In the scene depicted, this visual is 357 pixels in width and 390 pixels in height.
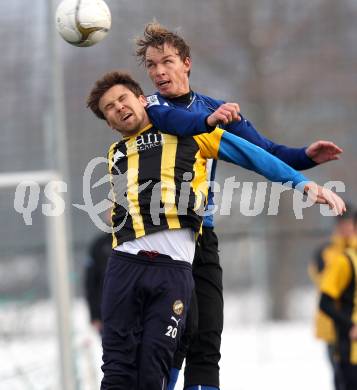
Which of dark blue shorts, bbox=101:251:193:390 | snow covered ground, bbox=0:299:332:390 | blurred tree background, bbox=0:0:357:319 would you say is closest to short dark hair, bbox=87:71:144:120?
dark blue shorts, bbox=101:251:193:390

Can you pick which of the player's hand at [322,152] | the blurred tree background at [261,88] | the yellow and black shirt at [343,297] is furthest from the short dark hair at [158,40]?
the blurred tree background at [261,88]

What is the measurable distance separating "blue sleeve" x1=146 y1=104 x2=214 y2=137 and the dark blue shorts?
55cm

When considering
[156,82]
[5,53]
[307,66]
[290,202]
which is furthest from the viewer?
[307,66]

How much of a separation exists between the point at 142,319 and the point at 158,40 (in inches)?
49.0

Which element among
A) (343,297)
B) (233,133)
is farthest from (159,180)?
(343,297)

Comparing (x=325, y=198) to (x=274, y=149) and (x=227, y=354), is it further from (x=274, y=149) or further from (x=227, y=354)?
(x=227, y=354)

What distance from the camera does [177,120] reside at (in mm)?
4719

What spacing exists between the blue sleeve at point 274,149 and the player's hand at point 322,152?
44 millimetres

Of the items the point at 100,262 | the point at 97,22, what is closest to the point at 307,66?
the point at 100,262

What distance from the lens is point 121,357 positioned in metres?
4.69

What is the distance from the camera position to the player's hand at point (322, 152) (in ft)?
16.4

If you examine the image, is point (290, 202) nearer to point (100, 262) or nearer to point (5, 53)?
point (100, 262)

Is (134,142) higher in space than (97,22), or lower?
lower

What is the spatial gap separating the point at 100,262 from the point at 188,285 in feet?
13.8
